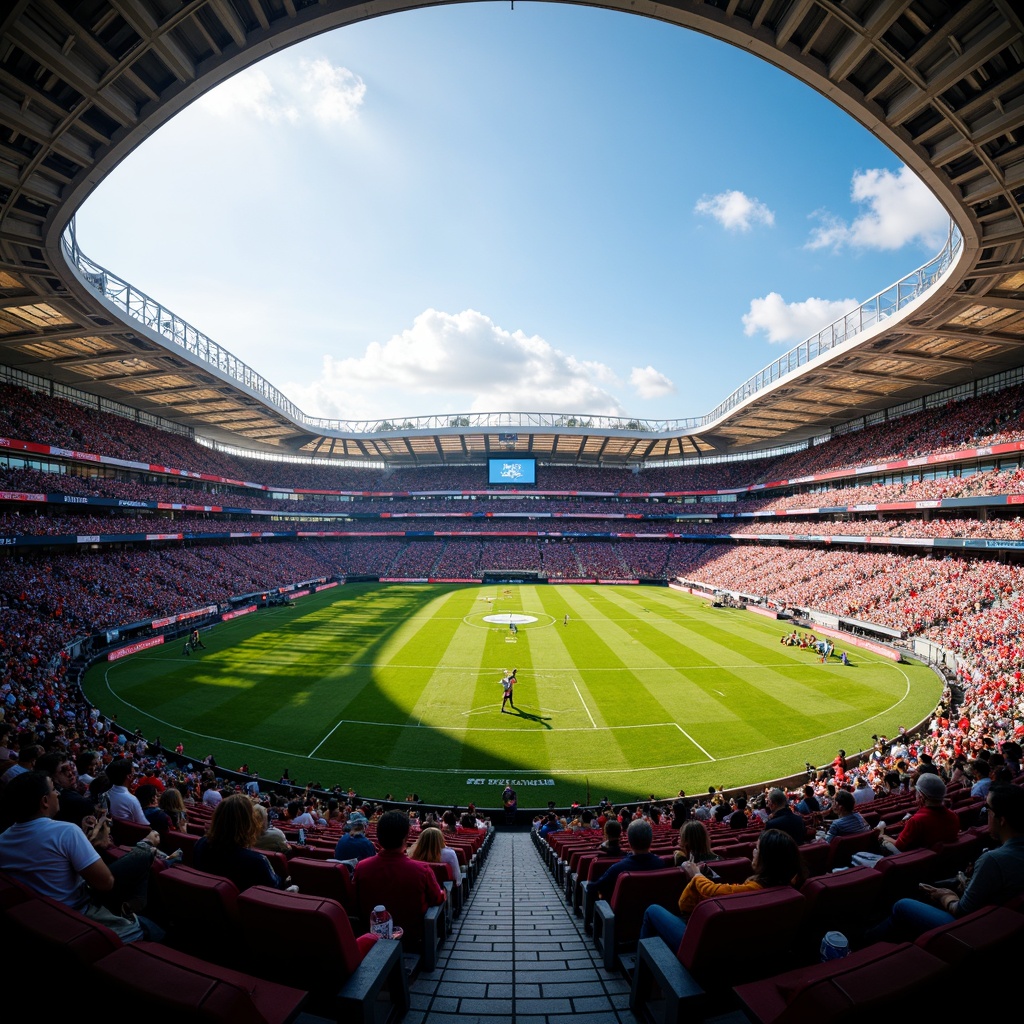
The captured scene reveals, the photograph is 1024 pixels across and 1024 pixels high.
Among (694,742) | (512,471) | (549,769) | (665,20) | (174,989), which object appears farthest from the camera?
(512,471)

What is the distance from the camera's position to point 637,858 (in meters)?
4.96

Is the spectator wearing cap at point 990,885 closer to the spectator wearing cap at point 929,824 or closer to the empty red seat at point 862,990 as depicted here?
the empty red seat at point 862,990

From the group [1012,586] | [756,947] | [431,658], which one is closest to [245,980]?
[756,947]

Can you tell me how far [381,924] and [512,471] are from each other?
73767 millimetres

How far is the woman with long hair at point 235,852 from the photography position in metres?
4.09

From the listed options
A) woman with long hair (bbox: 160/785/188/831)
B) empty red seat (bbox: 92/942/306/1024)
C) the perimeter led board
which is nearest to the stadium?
empty red seat (bbox: 92/942/306/1024)

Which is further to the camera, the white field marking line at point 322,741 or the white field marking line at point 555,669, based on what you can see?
the white field marking line at point 555,669

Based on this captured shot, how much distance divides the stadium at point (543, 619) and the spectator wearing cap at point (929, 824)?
0.06m

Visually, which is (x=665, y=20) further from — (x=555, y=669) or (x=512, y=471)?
(x=512, y=471)

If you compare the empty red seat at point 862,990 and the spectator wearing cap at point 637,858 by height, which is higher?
the empty red seat at point 862,990

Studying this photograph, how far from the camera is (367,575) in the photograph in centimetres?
6731

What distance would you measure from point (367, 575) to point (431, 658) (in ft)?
125

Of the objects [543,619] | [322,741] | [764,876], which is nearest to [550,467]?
[543,619]

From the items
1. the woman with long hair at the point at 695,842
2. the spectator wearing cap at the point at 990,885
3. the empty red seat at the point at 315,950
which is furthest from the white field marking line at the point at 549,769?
the empty red seat at the point at 315,950
